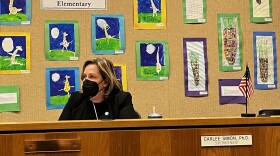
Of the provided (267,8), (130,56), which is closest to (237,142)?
(130,56)

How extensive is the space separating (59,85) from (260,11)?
1585 millimetres

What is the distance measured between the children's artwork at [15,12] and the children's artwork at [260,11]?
1.63m

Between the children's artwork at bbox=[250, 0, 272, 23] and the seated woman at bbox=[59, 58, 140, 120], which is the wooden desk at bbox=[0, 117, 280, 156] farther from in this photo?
the children's artwork at bbox=[250, 0, 272, 23]

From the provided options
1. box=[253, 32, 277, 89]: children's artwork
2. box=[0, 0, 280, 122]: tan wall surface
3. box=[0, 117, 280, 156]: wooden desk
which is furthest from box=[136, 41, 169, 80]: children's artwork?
box=[0, 117, 280, 156]: wooden desk

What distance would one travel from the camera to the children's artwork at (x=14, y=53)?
2.89m

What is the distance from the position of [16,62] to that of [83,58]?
17.7 inches

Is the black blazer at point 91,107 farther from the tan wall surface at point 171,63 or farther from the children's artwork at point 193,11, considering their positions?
the children's artwork at point 193,11

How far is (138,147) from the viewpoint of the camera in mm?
1305

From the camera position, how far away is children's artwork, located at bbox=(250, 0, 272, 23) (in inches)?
127

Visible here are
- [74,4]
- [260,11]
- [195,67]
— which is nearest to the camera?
[74,4]

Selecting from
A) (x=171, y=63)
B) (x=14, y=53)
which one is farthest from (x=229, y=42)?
(x=14, y=53)

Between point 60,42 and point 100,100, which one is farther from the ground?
point 60,42

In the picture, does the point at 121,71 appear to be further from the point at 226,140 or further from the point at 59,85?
the point at 226,140

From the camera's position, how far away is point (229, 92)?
3174 mm
